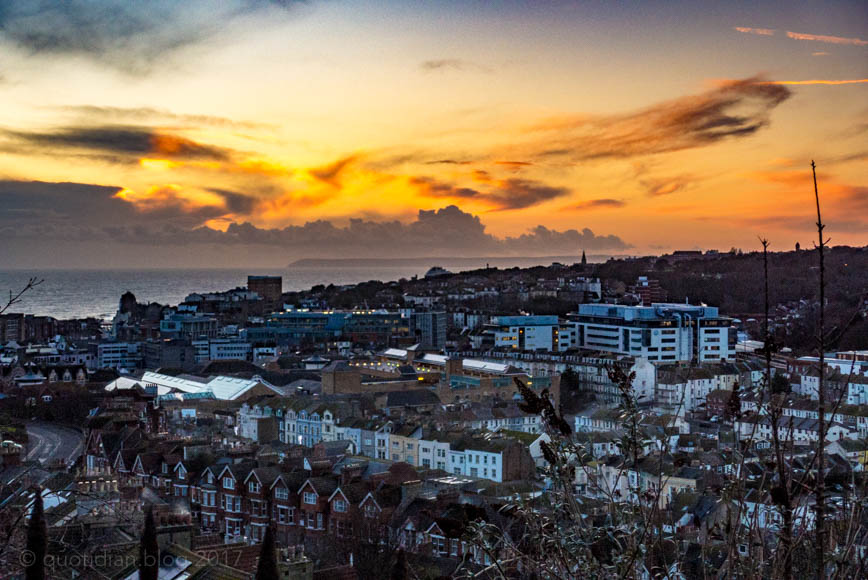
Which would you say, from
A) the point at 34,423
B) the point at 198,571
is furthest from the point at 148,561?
the point at 34,423

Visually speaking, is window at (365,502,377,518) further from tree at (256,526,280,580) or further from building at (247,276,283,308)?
building at (247,276,283,308)

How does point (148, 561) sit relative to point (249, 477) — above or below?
above

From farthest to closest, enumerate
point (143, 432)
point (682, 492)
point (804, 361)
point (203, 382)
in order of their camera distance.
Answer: point (804, 361) → point (203, 382) → point (143, 432) → point (682, 492)

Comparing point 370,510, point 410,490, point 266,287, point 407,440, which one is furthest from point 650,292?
point 370,510

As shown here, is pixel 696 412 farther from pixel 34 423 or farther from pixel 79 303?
pixel 79 303

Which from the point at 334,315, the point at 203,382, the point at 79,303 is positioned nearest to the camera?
the point at 203,382

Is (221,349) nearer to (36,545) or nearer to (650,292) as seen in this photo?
(650,292)

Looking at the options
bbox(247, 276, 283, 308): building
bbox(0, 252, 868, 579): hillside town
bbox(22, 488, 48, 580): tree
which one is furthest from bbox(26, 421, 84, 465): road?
bbox(247, 276, 283, 308): building

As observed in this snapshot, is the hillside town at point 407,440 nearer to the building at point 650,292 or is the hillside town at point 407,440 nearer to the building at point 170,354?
the building at point 170,354
